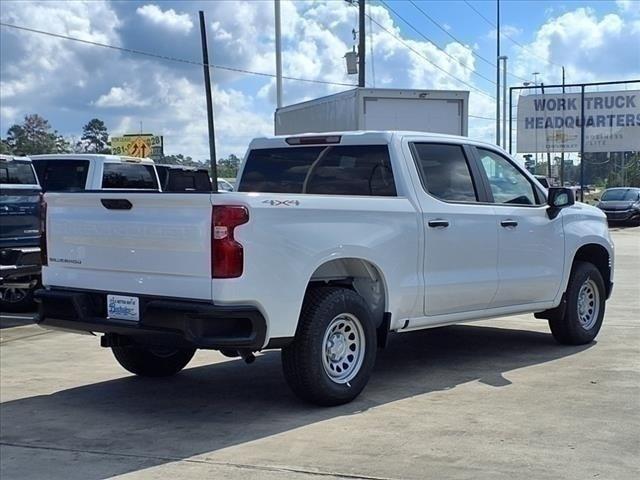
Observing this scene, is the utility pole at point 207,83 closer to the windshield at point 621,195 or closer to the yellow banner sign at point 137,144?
the yellow banner sign at point 137,144

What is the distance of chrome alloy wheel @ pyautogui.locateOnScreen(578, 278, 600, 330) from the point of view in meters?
8.30

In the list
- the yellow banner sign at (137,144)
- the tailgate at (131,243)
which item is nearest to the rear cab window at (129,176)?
the tailgate at (131,243)

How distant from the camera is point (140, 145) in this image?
127 feet

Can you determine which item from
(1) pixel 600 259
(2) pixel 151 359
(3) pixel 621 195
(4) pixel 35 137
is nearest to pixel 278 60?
(3) pixel 621 195

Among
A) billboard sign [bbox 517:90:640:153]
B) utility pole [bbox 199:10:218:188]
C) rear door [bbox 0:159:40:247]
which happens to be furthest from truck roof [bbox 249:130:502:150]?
billboard sign [bbox 517:90:640:153]

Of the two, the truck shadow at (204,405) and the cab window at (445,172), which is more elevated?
the cab window at (445,172)

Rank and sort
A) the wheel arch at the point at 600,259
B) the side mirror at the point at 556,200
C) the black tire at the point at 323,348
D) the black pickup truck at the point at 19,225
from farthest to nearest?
the black pickup truck at the point at 19,225 < the wheel arch at the point at 600,259 < the side mirror at the point at 556,200 < the black tire at the point at 323,348

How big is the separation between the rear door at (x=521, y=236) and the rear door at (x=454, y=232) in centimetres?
16

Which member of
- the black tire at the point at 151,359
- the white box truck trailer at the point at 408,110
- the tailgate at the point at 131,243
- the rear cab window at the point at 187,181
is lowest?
the black tire at the point at 151,359

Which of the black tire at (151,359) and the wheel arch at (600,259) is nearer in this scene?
the black tire at (151,359)

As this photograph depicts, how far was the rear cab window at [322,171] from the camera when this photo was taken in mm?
6777

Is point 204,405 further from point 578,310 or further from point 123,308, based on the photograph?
point 578,310

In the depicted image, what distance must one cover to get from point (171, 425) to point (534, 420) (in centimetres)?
249

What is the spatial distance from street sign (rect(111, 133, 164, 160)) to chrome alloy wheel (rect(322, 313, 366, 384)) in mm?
29105
